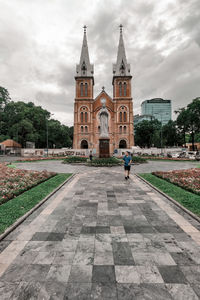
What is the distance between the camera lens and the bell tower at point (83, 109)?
45000 millimetres

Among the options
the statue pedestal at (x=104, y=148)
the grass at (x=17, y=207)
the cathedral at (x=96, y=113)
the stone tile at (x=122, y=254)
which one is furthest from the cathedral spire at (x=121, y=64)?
the stone tile at (x=122, y=254)

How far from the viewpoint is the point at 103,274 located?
2258 millimetres

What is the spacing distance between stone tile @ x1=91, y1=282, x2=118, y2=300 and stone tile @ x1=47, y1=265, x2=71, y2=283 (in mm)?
476

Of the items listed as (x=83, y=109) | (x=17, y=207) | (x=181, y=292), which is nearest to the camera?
(x=181, y=292)

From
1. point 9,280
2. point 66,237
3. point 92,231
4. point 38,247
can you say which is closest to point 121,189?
point 92,231

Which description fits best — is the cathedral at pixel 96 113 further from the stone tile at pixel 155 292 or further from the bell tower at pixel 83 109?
the stone tile at pixel 155 292

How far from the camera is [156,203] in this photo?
5363mm

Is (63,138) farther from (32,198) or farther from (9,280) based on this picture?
(9,280)

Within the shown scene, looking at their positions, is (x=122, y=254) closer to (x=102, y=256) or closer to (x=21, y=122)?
(x=102, y=256)

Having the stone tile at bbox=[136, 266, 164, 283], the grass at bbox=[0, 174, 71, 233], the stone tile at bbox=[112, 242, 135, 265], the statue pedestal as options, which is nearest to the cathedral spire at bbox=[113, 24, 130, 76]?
the statue pedestal

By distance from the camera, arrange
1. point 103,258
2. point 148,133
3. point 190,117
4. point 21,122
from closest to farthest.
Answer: point 103,258, point 190,117, point 21,122, point 148,133

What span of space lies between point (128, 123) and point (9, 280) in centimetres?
4538

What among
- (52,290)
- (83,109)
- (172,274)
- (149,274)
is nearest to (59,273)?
(52,290)

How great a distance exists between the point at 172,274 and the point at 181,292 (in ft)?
0.94
